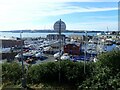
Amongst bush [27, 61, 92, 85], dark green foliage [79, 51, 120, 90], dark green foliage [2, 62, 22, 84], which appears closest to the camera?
dark green foliage [79, 51, 120, 90]

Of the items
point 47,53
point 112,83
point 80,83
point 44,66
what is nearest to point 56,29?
point 44,66

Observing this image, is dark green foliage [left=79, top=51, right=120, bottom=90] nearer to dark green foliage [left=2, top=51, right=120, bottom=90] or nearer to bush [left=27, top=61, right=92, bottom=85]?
dark green foliage [left=2, top=51, right=120, bottom=90]

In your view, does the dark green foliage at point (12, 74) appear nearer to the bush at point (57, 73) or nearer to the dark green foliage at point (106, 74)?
the bush at point (57, 73)

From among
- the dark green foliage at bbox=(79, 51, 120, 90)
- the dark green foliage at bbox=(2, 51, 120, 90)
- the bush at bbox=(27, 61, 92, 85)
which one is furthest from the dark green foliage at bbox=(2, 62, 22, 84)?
the dark green foliage at bbox=(79, 51, 120, 90)

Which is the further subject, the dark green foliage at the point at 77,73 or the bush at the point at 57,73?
the bush at the point at 57,73

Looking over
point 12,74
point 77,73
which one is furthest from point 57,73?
point 12,74

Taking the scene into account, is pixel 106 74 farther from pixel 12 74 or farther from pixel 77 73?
pixel 12 74

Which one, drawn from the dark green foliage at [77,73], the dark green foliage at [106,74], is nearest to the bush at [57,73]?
the dark green foliage at [77,73]

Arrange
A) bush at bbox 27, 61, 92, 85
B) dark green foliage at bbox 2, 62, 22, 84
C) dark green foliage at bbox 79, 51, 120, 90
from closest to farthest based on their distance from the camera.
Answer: dark green foliage at bbox 79, 51, 120, 90 → bush at bbox 27, 61, 92, 85 → dark green foliage at bbox 2, 62, 22, 84

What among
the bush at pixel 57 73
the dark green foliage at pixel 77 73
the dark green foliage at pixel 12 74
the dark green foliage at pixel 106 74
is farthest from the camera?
the dark green foliage at pixel 12 74

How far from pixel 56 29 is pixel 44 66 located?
1.51 meters

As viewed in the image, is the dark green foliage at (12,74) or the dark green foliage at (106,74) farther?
the dark green foliage at (12,74)

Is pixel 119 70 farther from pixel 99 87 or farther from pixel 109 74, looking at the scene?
pixel 99 87

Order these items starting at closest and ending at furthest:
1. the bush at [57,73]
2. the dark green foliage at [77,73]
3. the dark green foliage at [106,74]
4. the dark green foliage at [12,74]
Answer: the dark green foliage at [106,74] → the dark green foliage at [77,73] → the bush at [57,73] → the dark green foliage at [12,74]
